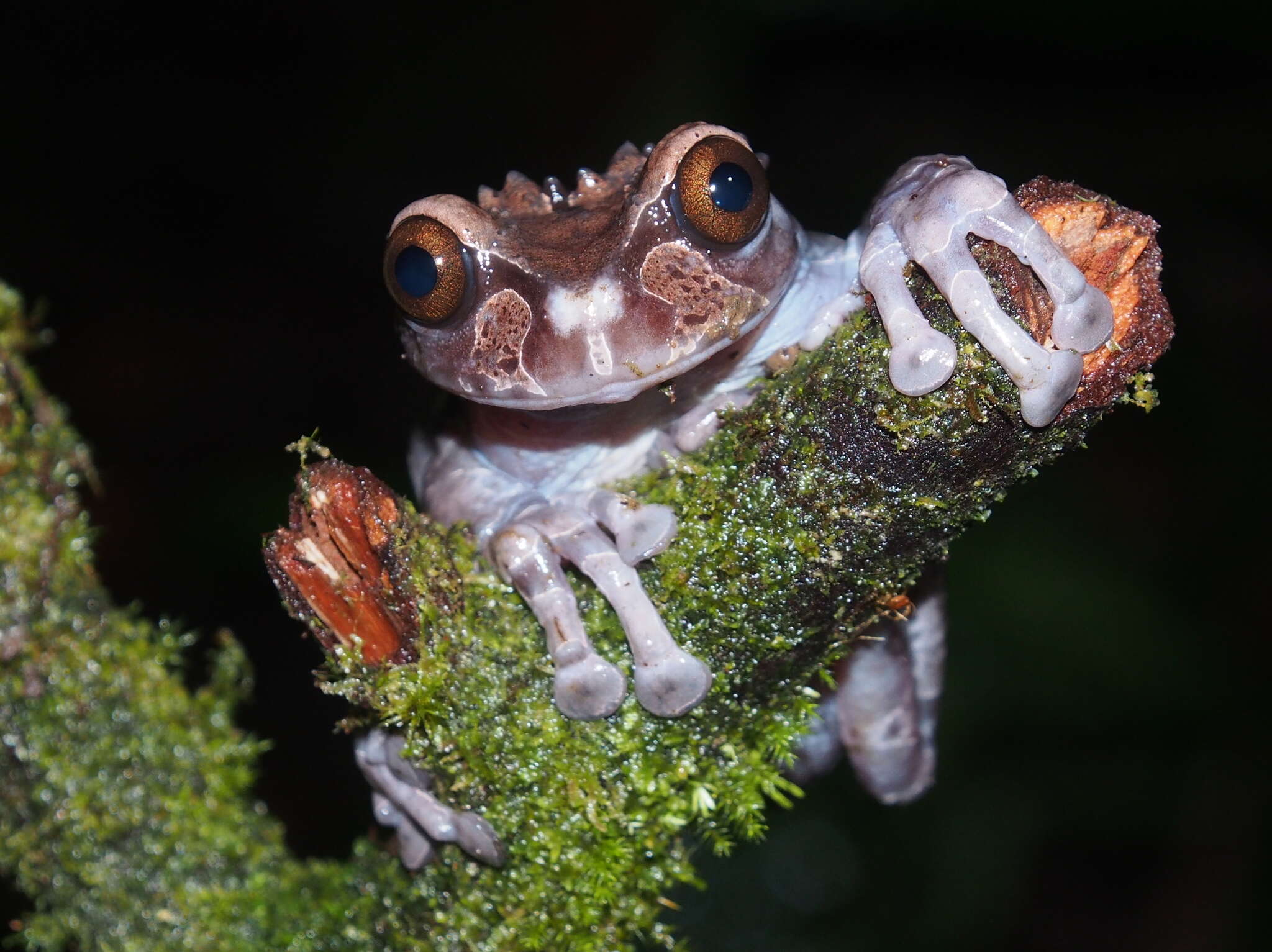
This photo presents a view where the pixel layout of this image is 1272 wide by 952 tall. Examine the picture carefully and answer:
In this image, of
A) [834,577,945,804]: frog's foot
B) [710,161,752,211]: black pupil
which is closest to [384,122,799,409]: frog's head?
[710,161,752,211]: black pupil

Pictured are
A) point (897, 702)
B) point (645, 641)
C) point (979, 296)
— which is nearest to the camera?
point (979, 296)

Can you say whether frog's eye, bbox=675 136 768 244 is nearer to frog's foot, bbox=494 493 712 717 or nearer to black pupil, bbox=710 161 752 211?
black pupil, bbox=710 161 752 211

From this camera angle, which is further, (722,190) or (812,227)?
(812,227)

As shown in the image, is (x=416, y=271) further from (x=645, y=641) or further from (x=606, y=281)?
(x=645, y=641)

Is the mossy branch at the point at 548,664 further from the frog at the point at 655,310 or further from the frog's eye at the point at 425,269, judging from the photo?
the frog's eye at the point at 425,269

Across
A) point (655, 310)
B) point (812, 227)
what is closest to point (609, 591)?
point (655, 310)

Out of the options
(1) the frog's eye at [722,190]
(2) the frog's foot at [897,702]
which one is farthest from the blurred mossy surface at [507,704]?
(2) the frog's foot at [897,702]
